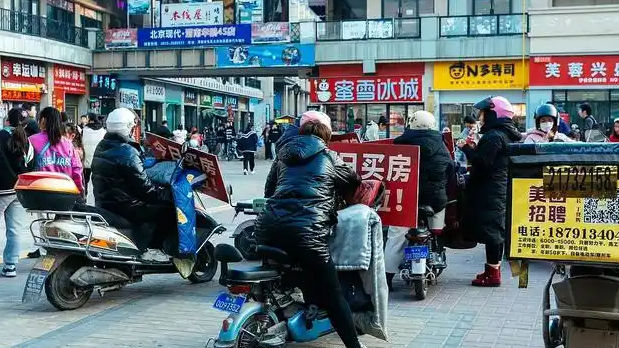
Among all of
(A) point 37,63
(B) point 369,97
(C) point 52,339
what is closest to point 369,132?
(B) point 369,97

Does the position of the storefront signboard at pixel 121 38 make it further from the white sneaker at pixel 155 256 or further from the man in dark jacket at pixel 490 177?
the man in dark jacket at pixel 490 177

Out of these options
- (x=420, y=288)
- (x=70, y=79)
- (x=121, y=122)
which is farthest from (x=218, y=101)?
(x=420, y=288)

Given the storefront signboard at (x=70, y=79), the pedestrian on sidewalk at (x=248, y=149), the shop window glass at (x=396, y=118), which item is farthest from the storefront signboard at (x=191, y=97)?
the pedestrian on sidewalk at (x=248, y=149)

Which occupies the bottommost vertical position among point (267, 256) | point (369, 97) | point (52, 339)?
point (52, 339)

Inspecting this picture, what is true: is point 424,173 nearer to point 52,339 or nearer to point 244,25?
point 52,339

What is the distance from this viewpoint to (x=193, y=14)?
97.0 ft

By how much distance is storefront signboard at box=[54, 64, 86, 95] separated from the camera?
→ 3130 centimetres

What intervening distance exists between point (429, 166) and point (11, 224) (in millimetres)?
4374

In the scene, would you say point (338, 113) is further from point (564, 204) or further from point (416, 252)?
point (564, 204)

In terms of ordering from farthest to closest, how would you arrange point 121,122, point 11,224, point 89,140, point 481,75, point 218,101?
1. point 218,101
2. point 481,75
3. point 89,140
4. point 11,224
5. point 121,122

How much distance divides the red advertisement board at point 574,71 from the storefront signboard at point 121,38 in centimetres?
1519

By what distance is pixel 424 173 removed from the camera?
7.33 m

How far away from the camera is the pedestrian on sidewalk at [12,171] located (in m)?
8.00

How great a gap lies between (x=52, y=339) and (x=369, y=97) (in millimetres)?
23726
